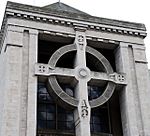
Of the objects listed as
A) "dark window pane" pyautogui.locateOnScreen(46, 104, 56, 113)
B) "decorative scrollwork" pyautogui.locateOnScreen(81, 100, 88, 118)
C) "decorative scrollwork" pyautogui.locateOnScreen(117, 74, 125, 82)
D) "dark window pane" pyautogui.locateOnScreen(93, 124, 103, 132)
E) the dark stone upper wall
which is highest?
the dark stone upper wall

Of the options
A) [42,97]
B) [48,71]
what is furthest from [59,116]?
[48,71]

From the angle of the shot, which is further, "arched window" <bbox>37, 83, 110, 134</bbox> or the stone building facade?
"arched window" <bbox>37, 83, 110, 134</bbox>

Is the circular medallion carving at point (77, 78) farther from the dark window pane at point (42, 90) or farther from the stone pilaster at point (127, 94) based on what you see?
the dark window pane at point (42, 90)

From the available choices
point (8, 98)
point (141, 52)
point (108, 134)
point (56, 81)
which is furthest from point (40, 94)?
point (141, 52)

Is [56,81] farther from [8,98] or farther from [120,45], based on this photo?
[120,45]

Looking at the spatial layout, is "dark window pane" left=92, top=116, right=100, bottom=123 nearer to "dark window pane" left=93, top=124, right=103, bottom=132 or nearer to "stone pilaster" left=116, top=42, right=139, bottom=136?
"dark window pane" left=93, top=124, right=103, bottom=132

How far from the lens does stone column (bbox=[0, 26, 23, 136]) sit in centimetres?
1966

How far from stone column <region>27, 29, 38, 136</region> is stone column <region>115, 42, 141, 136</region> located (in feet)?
19.3

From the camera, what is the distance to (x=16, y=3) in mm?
23250

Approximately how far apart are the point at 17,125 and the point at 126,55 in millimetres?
9061

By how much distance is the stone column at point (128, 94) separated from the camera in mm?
22205

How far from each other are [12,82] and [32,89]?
4.01ft

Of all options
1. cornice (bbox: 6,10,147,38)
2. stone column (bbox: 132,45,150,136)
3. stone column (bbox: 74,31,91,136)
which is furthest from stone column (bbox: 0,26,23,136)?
stone column (bbox: 132,45,150,136)

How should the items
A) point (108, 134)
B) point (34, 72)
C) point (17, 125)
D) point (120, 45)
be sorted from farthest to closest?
1. point (120, 45)
2. point (108, 134)
3. point (34, 72)
4. point (17, 125)
